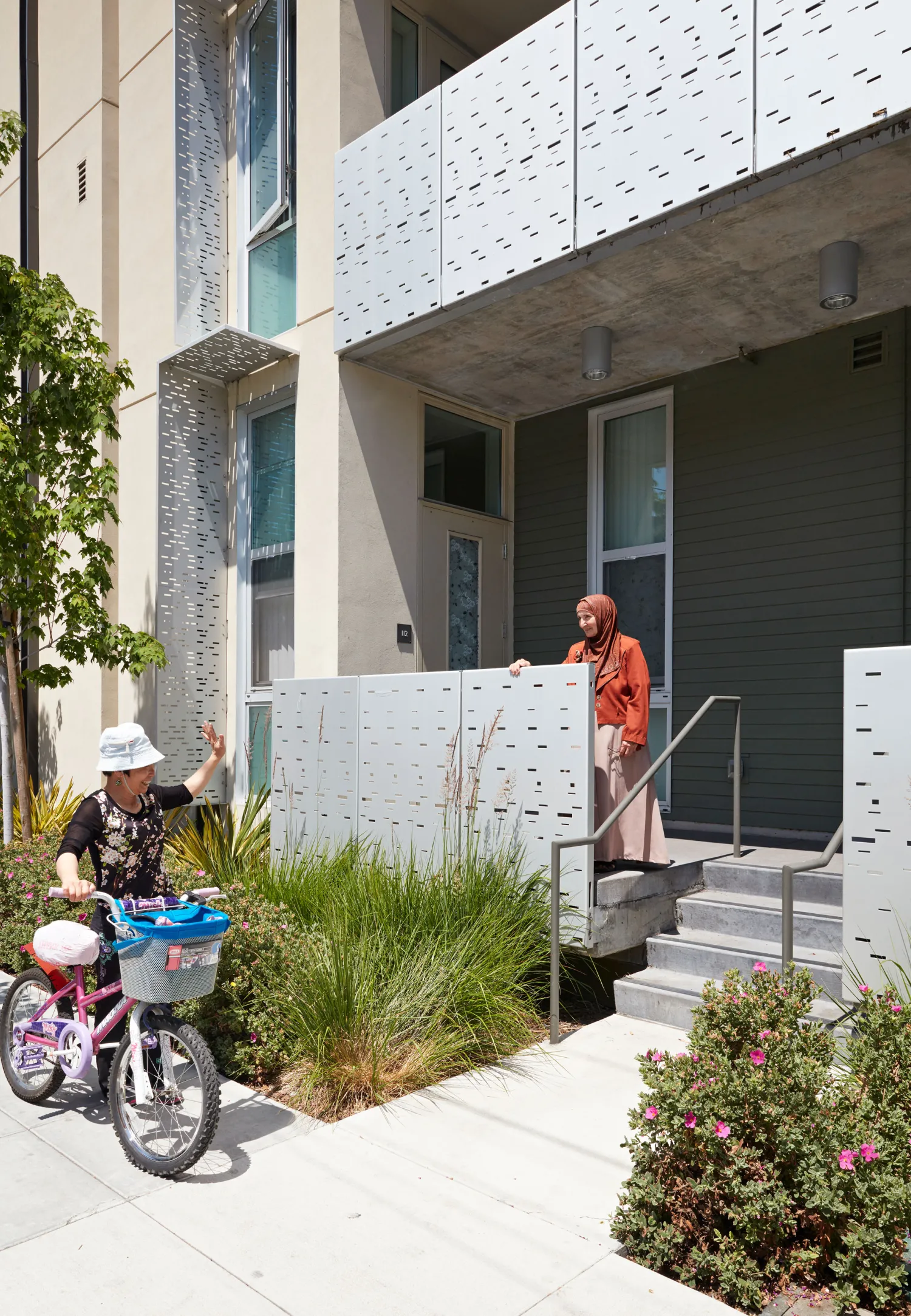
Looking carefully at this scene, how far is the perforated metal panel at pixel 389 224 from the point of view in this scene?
7.28m

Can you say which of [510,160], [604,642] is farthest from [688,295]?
[604,642]

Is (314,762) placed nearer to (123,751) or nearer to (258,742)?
(258,742)

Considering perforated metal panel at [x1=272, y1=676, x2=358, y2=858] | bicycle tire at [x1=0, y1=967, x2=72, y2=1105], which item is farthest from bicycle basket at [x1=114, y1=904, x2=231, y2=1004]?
perforated metal panel at [x1=272, y1=676, x2=358, y2=858]

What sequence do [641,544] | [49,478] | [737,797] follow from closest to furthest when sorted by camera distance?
[737,797] < [49,478] < [641,544]

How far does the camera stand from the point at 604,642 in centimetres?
605

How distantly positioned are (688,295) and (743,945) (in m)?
4.29

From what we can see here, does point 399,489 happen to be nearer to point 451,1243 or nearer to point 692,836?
point 692,836

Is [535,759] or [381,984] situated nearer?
[381,984]

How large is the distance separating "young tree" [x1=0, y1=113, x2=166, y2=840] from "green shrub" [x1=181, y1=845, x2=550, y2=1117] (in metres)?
3.81

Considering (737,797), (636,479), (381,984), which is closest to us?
(381,984)

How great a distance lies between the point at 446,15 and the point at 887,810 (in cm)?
807

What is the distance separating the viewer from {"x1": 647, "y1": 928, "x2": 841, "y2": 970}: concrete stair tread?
16.7ft

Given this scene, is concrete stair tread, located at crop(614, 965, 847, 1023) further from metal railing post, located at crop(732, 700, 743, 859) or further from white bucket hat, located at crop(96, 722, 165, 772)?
white bucket hat, located at crop(96, 722, 165, 772)

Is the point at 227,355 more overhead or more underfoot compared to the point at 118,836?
more overhead
